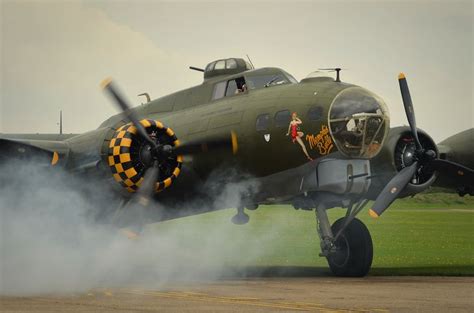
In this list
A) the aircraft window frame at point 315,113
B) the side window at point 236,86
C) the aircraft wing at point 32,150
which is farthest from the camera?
the side window at point 236,86

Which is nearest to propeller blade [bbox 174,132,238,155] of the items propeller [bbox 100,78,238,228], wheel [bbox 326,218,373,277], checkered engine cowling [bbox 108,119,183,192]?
propeller [bbox 100,78,238,228]

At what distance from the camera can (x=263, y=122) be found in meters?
19.0

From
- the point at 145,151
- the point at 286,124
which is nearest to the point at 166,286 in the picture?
the point at 145,151

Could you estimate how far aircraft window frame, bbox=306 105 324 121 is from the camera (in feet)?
59.3

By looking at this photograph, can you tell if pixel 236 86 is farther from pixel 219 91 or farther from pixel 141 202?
pixel 141 202

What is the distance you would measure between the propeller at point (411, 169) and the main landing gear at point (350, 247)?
525mm

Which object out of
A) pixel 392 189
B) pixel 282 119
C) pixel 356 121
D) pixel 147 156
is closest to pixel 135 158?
pixel 147 156

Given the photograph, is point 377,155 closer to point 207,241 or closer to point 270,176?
point 270,176

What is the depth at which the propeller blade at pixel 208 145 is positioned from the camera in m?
18.9

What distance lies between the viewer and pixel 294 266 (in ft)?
76.8

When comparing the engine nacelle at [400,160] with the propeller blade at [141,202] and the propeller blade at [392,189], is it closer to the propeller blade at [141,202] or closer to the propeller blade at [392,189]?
the propeller blade at [392,189]

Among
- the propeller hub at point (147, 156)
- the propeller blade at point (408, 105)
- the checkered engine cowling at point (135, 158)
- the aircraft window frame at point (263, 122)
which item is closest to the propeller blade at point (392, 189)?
the propeller blade at point (408, 105)

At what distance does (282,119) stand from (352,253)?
11.9ft

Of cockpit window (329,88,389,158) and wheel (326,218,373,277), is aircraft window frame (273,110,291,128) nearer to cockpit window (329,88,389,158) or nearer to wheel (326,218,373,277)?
cockpit window (329,88,389,158)
